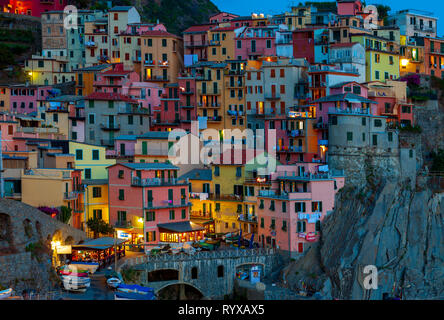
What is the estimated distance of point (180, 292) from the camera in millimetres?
59750

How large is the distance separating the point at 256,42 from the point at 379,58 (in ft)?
50.0

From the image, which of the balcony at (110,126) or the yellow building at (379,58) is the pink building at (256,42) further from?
the balcony at (110,126)

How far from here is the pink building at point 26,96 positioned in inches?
3757

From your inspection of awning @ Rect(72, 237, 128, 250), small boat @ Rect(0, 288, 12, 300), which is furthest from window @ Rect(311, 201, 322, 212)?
→ small boat @ Rect(0, 288, 12, 300)

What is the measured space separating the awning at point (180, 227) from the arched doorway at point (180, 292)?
5.15m

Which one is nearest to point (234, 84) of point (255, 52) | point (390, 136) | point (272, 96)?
point (272, 96)

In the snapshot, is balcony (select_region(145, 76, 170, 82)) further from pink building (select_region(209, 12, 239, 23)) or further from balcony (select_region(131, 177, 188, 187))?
balcony (select_region(131, 177, 188, 187))

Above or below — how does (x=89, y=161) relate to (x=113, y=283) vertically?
above

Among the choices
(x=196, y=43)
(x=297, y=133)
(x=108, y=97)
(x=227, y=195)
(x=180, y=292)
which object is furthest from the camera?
(x=196, y=43)

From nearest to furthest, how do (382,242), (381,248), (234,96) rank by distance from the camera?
1. (381,248)
2. (382,242)
3. (234,96)

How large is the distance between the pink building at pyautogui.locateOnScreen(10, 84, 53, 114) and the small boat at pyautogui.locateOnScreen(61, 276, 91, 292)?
4916 cm

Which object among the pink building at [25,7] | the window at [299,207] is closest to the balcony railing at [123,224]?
the window at [299,207]

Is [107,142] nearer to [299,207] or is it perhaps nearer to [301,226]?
[299,207]

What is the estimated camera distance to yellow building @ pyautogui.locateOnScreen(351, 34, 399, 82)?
85438mm
